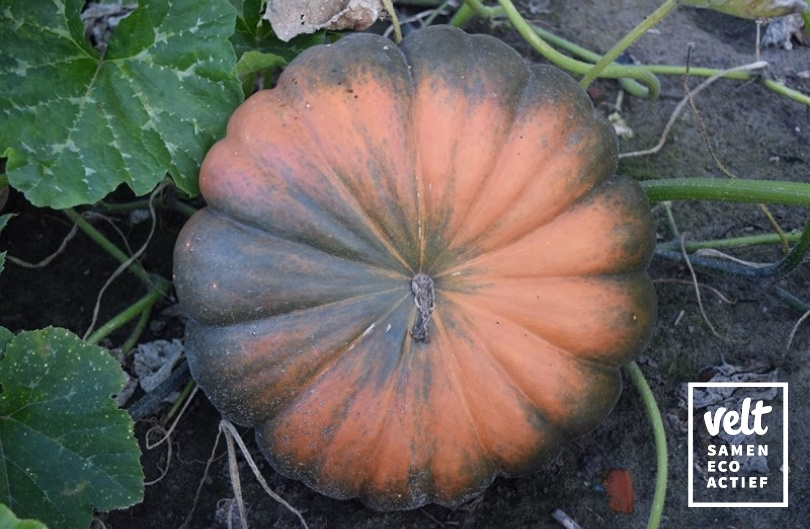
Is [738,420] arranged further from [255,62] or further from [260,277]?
[255,62]

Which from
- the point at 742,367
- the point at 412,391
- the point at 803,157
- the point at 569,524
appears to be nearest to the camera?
the point at 412,391

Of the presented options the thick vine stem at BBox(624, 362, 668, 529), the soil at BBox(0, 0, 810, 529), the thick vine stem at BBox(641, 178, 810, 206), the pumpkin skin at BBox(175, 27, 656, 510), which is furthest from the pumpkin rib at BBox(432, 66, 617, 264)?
the soil at BBox(0, 0, 810, 529)

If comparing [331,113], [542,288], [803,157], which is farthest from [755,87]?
[331,113]

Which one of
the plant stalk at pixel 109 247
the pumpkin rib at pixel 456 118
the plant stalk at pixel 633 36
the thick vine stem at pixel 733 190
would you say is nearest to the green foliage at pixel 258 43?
the pumpkin rib at pixel 456 118

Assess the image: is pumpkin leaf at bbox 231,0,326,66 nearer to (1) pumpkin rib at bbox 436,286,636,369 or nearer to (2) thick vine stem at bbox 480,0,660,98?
(2) thick vine stem at bbox 480,0,660,98

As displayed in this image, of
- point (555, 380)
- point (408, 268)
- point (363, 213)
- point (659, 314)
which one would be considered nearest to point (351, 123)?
point (363, 213)

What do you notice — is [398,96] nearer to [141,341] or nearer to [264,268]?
[264,268]

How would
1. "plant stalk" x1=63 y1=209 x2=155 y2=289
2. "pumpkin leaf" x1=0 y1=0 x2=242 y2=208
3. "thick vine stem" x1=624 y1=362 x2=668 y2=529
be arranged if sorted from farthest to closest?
"plant stalk" x1=63 y1=209 x2=155 y2=289 < "thick vine stem" x1=624 y1=362 x2=668 y2=529 < "pumpkin leaf" x1=0 y1=0 x2=242 y2=208
